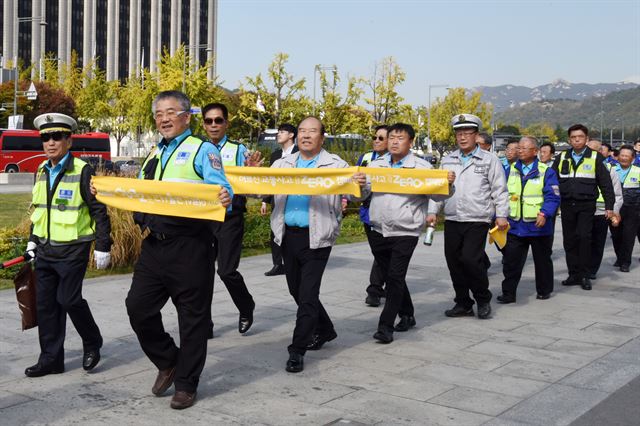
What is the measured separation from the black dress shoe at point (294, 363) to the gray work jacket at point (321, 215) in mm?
800

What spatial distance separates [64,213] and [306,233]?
68.6 inches

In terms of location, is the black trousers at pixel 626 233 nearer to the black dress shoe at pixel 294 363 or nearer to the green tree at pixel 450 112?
the black dress shoe at pixel 294 363

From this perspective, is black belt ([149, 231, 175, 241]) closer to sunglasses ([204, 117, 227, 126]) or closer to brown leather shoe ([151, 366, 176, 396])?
brown leather shoe ([151, 366, 176, 396])

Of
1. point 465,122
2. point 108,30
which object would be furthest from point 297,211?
point 108,30

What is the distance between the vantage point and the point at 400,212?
7371 millimetres

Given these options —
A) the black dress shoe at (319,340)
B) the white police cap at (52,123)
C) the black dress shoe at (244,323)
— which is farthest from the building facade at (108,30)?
the white police cap at (52,123)

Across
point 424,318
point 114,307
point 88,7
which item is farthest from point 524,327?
point 88,7

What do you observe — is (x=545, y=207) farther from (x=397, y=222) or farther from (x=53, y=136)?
(x=53, y=136)

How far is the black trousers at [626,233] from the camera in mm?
12617

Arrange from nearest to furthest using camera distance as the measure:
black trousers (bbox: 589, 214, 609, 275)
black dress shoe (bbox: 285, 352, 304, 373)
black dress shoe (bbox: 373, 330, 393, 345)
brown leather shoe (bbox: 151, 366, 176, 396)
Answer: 1. brown leather shoe (bbox: 151, 366, 176, 396)
2. black dress shoe (bbox: 285, 352, 304, 373)
3. black dress shoe (bbox: 373, 330, 393, 345)
4. black trousers (bbox: 589, 214, 609, 275)

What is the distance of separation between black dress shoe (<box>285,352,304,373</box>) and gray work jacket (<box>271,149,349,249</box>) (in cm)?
80

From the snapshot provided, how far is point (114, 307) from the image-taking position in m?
8.64

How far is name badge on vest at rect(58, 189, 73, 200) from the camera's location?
5863 mm

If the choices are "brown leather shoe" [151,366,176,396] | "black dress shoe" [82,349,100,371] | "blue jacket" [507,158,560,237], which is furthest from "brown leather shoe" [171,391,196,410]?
"blue jacket" [507,158,560,237]
